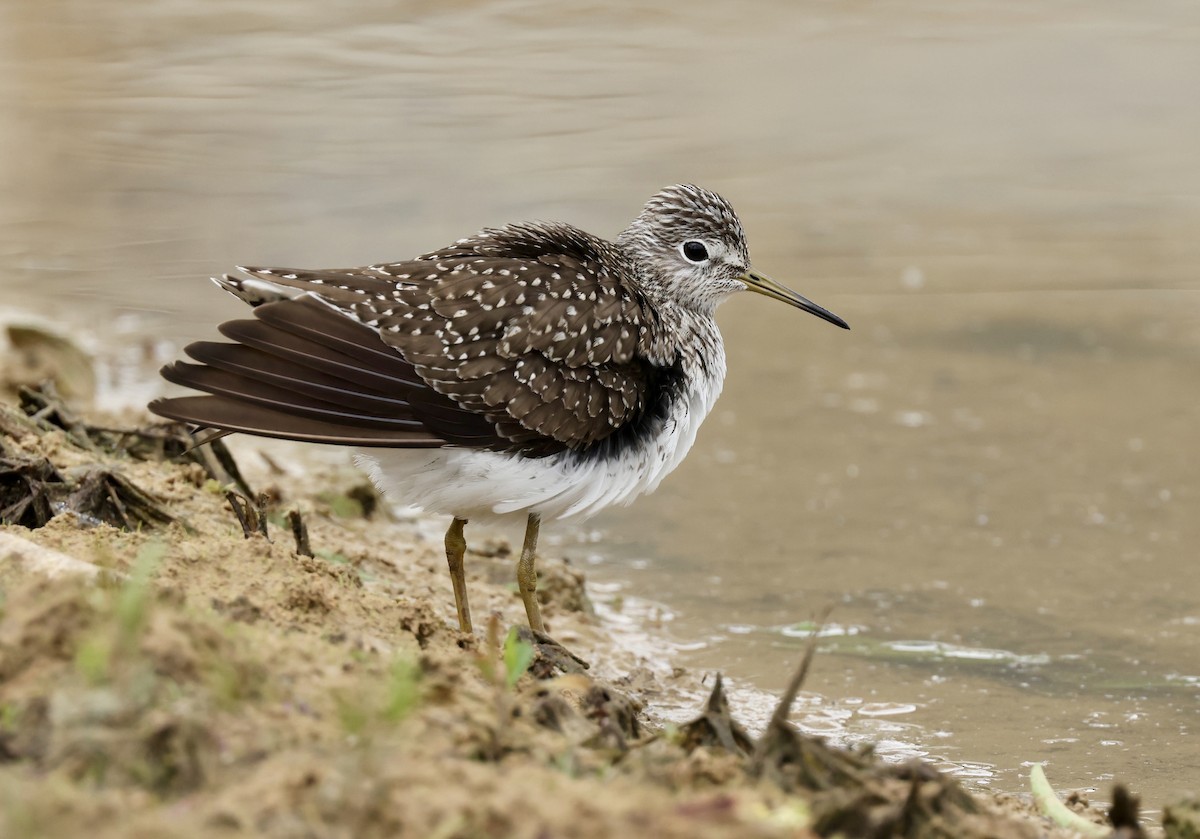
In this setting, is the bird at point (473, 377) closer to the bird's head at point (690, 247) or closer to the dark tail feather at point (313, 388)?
the dark tail feather at point (313, 388)

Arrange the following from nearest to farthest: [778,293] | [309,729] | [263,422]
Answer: [309,729]
[263,422]
[778,293]

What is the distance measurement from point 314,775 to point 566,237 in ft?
11.1

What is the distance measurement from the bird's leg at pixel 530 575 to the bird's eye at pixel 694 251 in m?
1.65

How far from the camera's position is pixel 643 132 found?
528 inches

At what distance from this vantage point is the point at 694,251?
6.68m

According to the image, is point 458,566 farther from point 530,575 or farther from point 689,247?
point 689,247

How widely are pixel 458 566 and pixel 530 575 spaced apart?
1.00 feet

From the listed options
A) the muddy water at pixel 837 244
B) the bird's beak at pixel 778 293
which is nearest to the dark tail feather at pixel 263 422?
the muddy water at pixel 837 244

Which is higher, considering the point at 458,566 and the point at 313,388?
the point at 313,388

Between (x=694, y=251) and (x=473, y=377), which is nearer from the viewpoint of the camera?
(x=473, y=377)

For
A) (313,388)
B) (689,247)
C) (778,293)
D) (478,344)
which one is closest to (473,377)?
(478,344)

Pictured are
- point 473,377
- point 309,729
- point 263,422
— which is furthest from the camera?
point 473,377

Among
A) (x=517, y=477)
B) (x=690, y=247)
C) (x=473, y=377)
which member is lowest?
(x=517, y=477)

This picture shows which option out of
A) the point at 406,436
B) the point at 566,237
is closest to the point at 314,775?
the point at 406,436
